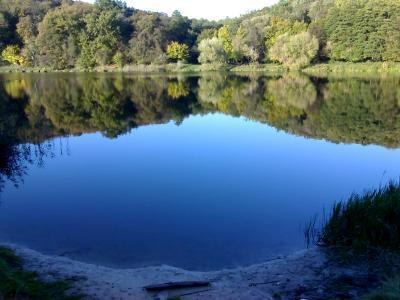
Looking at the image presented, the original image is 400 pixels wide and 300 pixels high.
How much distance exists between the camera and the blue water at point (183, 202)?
309 inches

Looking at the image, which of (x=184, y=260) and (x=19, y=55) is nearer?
(x=184, y=260)

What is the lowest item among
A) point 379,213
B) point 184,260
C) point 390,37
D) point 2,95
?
point 184,260

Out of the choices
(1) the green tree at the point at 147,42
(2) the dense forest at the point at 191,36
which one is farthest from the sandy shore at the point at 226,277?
(1) the green tree at the point at 147,42

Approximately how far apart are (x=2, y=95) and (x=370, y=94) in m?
24.7

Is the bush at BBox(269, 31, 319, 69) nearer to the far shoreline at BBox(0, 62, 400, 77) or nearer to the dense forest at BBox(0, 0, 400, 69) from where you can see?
the dense forest at BBox(0, 0, 400, 69)

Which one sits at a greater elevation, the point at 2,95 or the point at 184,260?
the point at 2,95

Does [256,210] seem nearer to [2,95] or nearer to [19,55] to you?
[2,95]

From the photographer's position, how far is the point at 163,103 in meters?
28.8

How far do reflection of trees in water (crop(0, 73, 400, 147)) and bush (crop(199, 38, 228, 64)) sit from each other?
91.2ft

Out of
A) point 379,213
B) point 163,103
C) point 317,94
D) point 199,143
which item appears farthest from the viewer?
point 317,94

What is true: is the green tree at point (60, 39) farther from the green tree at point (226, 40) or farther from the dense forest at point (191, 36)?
the green tree at point (226, 40)

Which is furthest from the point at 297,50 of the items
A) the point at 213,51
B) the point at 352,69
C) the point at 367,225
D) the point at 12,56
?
the point at 367,225

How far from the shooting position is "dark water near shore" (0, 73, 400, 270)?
319 inches

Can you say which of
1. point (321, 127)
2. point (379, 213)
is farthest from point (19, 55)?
point (379, 213)
